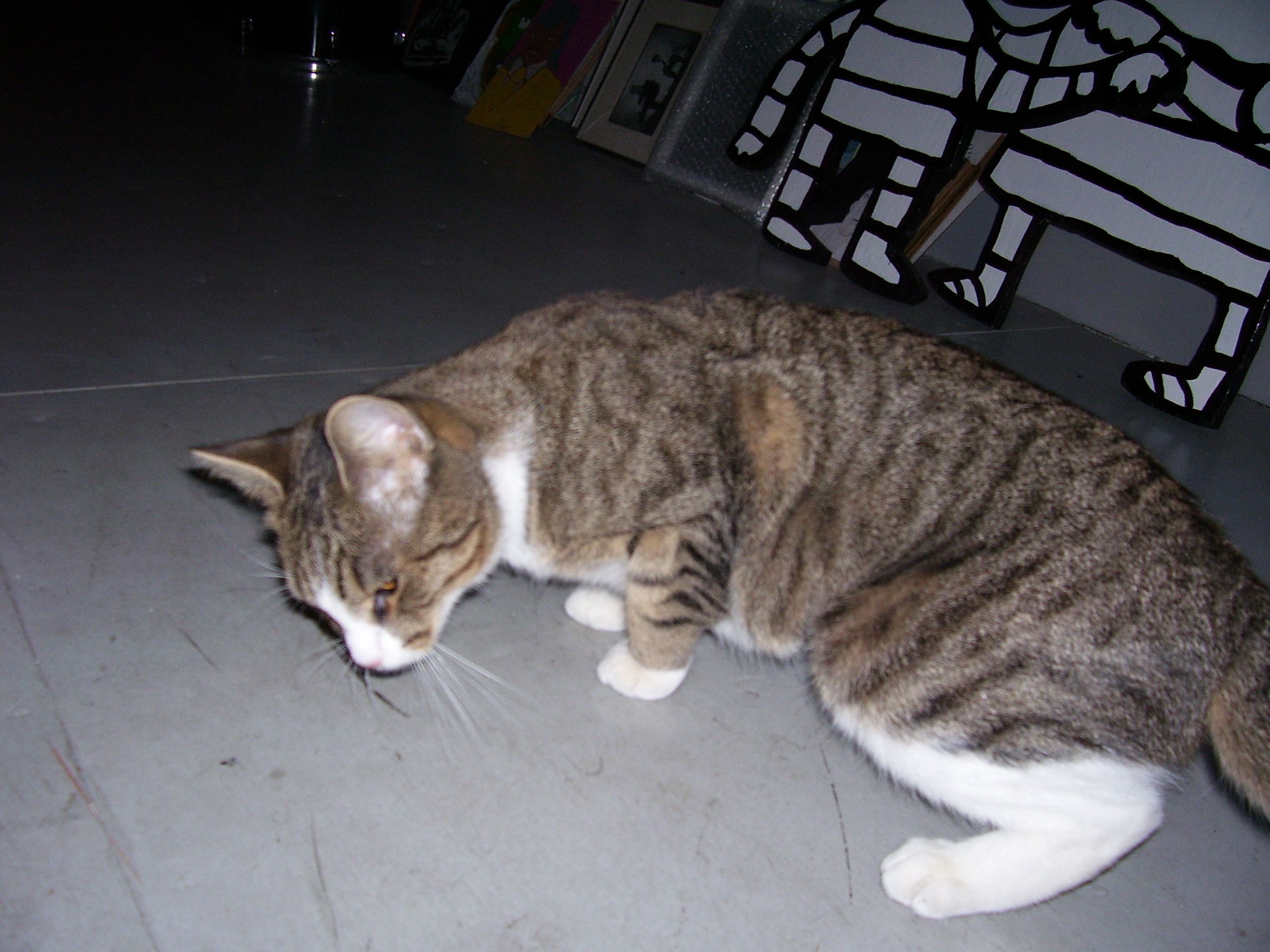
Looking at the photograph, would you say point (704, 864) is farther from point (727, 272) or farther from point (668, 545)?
point (727, 272)

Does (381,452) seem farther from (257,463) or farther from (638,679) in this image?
(638,679)

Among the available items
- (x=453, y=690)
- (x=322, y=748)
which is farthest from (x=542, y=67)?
(x=322, y=748)

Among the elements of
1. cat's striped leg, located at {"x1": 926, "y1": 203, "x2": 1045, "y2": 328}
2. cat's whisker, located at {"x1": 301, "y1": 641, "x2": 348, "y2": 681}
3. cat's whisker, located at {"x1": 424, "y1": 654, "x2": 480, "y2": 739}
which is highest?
cat's striped leg, located at {"x1": 926, "y1": 203, "x2": 1045, "y2": 328}

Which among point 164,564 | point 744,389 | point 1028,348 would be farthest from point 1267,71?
point 164,564

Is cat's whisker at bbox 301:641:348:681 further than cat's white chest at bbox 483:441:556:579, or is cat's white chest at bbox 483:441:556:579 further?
cat's whisker at bbox 301:641:348:681

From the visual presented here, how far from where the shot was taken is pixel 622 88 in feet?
17.0

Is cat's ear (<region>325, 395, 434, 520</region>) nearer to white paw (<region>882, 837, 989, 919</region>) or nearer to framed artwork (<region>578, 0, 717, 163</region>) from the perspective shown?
white paw (<region>882, 837, 989, 919</region>)

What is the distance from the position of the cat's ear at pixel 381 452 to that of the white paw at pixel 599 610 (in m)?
0.61

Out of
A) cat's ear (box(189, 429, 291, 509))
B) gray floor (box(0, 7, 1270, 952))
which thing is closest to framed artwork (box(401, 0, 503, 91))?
gray floor (box(0, 7, 1270, 952))

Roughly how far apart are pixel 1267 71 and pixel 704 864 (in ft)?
10.8

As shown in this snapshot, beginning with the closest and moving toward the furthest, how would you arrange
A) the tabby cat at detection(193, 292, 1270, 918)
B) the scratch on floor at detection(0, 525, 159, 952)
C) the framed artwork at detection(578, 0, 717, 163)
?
the scratch on floor at detection(0, 525, 159, 952) < the tabby cat at detection(193, 292, 1270, 918) < the framed artwork at detection(578, 0, 717, 163)

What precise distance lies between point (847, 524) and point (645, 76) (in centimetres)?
420

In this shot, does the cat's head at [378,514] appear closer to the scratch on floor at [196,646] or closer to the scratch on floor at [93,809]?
the scratch on floor at [196,646]

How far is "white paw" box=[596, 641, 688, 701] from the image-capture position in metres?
1.82
